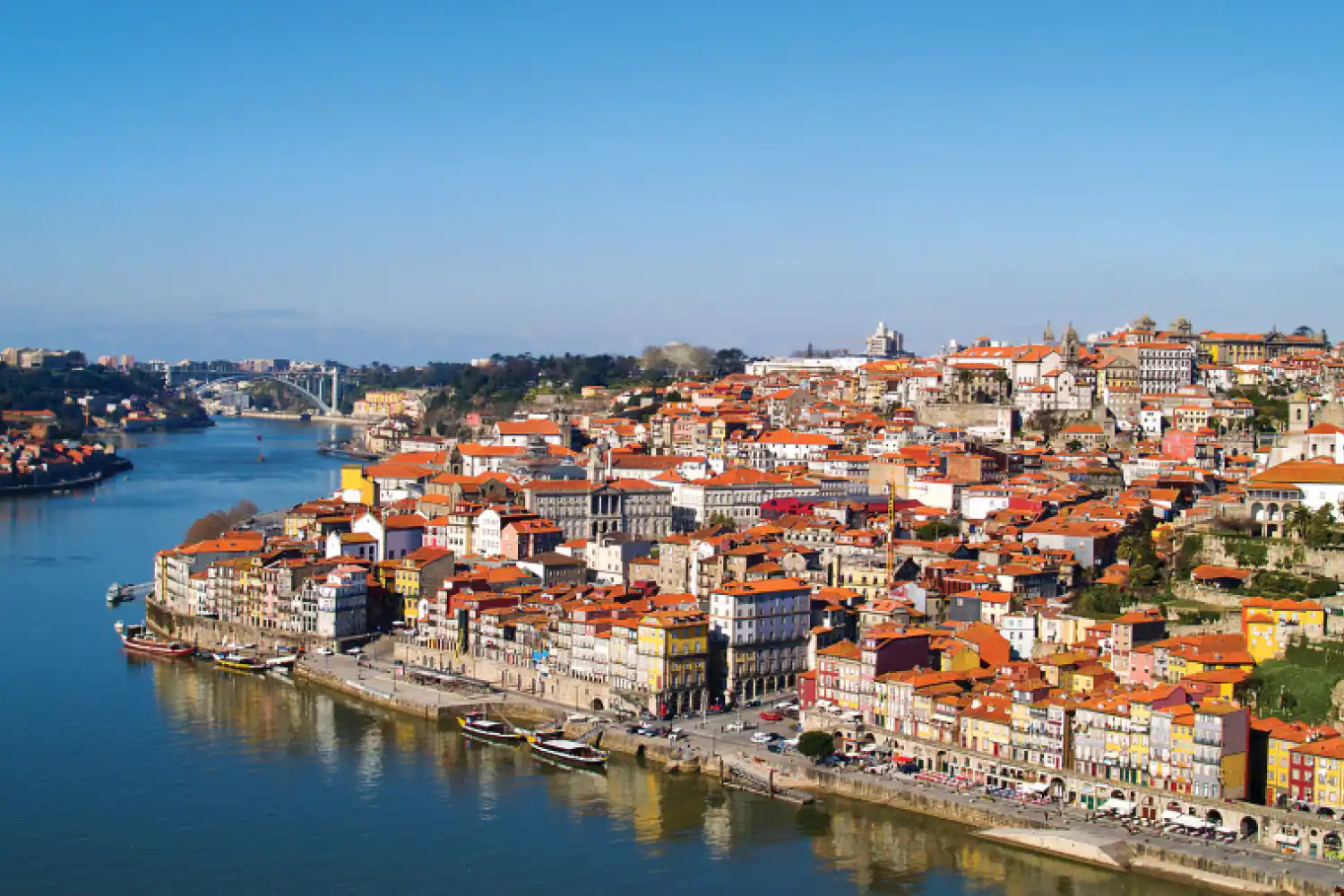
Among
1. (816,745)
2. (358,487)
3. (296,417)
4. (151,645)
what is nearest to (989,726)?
(816,745)

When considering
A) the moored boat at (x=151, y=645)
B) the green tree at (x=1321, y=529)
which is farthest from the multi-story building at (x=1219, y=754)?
the moored boat at (x=151, y=645)

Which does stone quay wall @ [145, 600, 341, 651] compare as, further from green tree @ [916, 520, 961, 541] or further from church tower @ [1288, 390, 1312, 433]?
church tower @ [1288, 390, 1312, 433]

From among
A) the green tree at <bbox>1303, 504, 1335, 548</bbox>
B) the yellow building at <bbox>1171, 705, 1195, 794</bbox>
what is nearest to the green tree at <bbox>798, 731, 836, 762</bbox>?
the yellow building at <bbox>1171, 705, 1195, 794</bbox>

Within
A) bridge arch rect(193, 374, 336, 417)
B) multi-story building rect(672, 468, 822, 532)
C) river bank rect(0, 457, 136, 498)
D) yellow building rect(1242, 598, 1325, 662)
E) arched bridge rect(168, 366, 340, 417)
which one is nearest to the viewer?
yellow building rect(1242, 598, 1325, 662)

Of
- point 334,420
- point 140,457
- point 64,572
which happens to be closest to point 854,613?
point 64,572

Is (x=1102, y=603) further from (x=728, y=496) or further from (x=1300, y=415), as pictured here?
(x=728, y=496)

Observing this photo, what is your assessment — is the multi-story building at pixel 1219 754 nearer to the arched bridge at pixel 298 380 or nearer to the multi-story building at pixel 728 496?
the multi-story building at pixel 728 496
